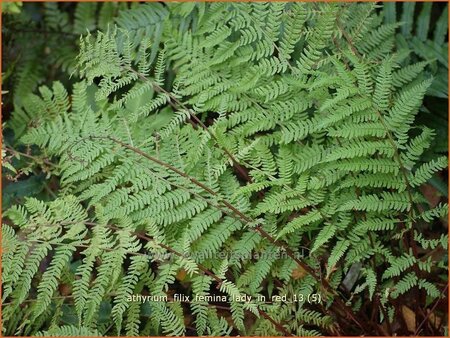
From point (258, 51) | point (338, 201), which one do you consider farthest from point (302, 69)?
point (338, 201)

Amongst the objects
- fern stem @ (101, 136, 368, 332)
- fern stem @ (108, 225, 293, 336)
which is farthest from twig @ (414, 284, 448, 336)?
fern stem @ (108, 225, 293, 336)

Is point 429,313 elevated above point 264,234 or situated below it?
below

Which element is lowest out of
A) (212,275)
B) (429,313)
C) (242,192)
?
(429,313)

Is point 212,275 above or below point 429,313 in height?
above

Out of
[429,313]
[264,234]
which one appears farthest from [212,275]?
[429,313]

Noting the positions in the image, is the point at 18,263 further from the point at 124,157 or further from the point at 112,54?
the point at 112,54

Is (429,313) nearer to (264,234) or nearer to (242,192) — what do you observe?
(264,234)

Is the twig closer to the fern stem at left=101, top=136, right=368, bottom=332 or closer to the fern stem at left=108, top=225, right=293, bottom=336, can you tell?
the fern stem at left=101, top=136, right=368, bottom=332

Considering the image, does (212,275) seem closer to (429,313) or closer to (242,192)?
(242,192)
